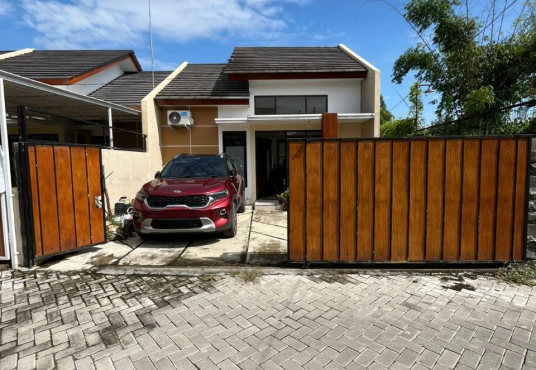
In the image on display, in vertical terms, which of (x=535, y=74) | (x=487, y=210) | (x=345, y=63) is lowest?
(x=487, y=210)

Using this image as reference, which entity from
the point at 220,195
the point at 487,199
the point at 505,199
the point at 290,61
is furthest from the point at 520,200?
the point at 290,61

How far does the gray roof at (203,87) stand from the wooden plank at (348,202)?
7.06 m

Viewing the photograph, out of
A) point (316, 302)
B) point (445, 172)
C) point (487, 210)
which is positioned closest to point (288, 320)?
Answer: point (316, 302)

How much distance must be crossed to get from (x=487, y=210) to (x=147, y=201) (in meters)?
5.52

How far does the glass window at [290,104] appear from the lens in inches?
435

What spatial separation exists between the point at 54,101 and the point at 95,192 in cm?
481

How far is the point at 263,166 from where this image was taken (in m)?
11.4

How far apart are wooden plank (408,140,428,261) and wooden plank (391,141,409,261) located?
7 cm

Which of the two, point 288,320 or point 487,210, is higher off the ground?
point 487,210

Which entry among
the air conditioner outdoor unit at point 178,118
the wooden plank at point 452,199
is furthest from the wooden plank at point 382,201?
the air conditioner outdoor unit at point 178,118

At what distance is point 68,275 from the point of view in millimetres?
4316

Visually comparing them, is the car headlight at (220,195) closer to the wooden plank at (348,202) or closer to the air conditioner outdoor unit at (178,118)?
the wooden plank at (348,202)

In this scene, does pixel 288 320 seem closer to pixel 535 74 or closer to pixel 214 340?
pixel 214 340

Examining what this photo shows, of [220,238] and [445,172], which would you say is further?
A: [220,238]
